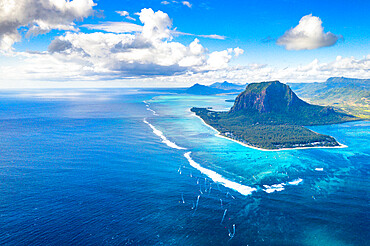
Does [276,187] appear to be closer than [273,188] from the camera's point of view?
No

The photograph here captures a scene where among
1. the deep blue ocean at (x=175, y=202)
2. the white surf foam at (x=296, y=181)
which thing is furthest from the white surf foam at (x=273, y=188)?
the white surf foam at (x=296, y=181)

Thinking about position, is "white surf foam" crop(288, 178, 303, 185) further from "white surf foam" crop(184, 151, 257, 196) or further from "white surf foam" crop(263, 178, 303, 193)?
"white surf foam" crop(184, 151, 257, 196)

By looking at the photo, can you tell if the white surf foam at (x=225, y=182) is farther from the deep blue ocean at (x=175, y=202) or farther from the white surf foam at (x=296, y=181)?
the white surf foam at (x=296, y=181)

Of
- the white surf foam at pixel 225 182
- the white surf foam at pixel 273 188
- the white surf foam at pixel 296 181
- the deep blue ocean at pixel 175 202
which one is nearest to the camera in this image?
the deep blue ocean at pixel 175 202

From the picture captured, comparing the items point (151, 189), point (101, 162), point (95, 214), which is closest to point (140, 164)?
point (101, 162)

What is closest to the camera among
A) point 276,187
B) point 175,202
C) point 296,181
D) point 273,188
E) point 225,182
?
point 175,202

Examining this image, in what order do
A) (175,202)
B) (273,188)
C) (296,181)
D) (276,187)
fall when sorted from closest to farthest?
(175,202) < (273,188) < (276,187) < (296,181)

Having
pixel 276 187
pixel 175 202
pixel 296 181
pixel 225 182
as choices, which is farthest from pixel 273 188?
pixel 175 202

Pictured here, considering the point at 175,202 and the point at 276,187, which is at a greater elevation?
the point at 175,202

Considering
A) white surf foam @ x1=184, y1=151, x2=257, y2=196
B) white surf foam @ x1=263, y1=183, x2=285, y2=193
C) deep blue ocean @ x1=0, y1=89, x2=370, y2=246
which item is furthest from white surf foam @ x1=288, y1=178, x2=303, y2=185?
white surf foam @ x1=184, y1=151, x2=257, y2=196

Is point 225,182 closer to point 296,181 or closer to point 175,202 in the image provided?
point 175,202

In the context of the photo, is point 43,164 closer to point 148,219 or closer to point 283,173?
point 148,219

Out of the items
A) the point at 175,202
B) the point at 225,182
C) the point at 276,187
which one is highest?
the point at 175,202
